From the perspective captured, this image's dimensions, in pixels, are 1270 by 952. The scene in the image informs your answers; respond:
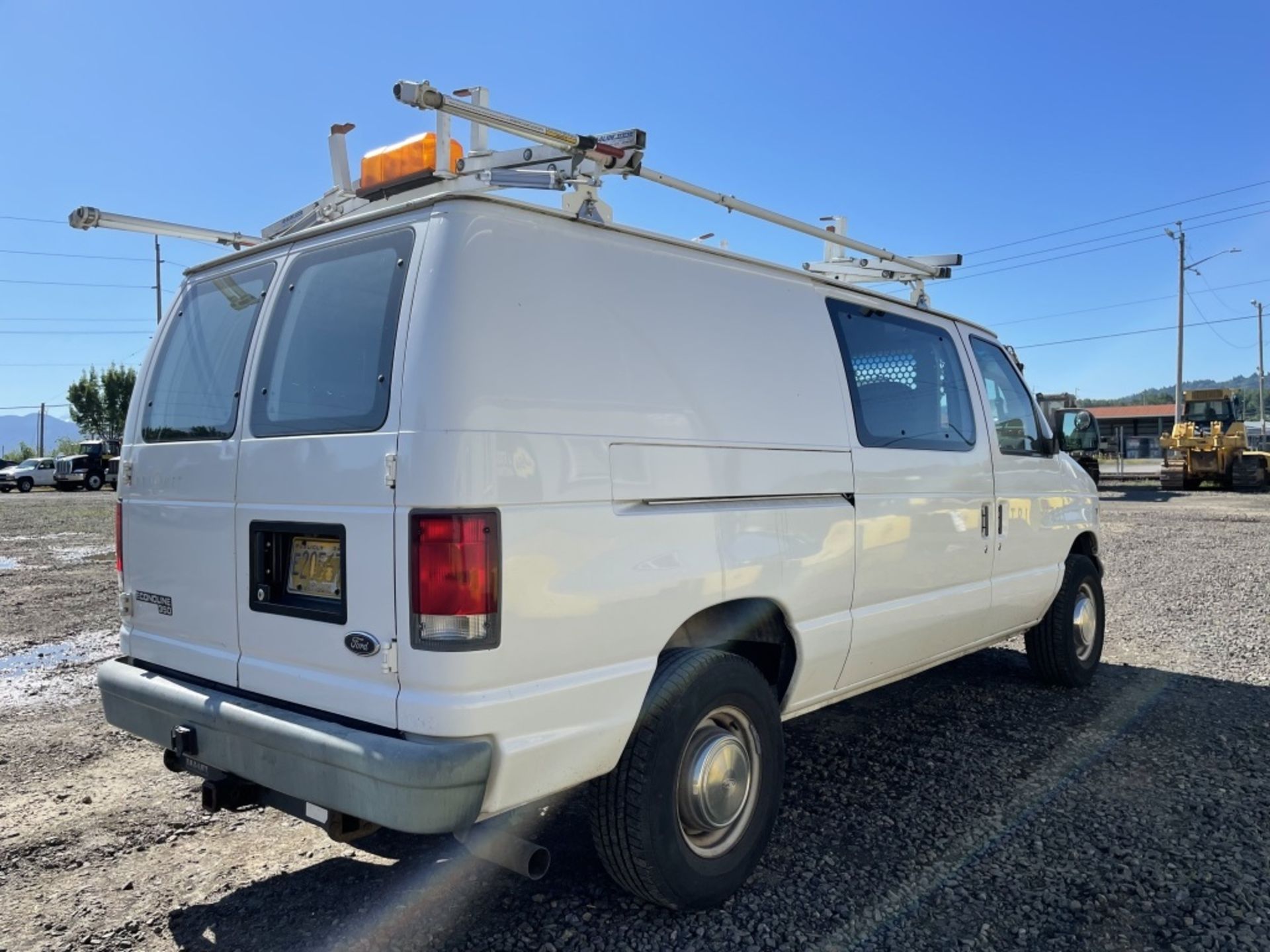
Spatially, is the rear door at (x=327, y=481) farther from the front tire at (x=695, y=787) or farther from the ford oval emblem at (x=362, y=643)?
the front tire at (x=695, y=787)

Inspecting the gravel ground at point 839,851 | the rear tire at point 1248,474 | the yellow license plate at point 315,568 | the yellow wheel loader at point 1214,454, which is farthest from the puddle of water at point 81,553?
the rear tire at point 1248,474

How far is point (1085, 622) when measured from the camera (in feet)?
19.4

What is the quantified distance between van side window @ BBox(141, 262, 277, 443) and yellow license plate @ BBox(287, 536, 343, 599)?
1.88 feet

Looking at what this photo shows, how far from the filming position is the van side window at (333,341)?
268 cm

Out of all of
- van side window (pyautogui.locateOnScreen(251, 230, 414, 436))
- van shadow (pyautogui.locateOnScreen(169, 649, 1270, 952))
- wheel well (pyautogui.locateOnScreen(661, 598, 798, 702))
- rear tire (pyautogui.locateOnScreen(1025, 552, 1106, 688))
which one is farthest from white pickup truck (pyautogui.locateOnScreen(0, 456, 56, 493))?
wheel well (pyautogui.locateOnScreen(661, 598, 798, 702))

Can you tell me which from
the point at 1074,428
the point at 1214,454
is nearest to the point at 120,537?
the point at 1074,428

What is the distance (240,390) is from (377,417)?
0.82 meters

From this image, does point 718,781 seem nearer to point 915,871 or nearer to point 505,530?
point 915,871

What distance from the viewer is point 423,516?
8.00ft

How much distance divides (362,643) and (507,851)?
0.77m

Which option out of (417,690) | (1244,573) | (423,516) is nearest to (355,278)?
(423,516)

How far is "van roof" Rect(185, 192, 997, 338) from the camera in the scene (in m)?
2.71

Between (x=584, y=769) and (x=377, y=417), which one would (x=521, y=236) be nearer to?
(x=377, y=417)

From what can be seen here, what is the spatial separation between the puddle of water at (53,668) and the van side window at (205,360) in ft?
10.5
